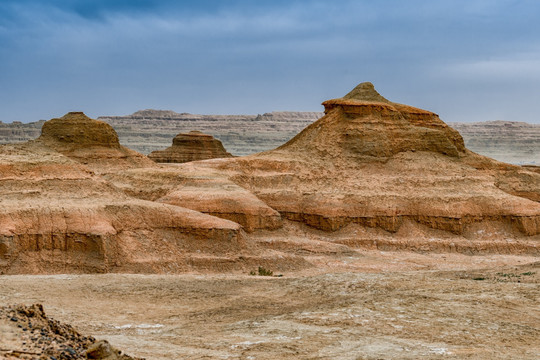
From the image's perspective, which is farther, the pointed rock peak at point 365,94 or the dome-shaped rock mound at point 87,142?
the pointed rock peak at point 365,94

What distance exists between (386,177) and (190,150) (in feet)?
104

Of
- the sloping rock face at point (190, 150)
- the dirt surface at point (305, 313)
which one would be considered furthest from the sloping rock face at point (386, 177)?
the sloping rock face at point (190, 150)

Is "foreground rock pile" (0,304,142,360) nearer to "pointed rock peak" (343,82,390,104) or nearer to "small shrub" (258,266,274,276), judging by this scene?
"small shrub" (258,266,274,276)

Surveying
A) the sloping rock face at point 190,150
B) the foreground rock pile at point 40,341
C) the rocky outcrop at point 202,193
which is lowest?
the foreground rock pile at point 40,341

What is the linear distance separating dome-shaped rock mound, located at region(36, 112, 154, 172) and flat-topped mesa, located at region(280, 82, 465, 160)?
11.2m

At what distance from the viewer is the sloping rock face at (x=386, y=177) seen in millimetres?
41094

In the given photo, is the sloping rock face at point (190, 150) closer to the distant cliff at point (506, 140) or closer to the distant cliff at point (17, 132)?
the distant cliff at point (17, 132)

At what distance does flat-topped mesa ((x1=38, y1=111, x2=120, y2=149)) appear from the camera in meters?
44.5

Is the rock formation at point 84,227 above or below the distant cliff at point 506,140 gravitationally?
below

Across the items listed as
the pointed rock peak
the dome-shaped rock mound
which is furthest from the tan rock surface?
the pointed rock peak

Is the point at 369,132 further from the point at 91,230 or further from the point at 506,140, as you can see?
the point at 506,140

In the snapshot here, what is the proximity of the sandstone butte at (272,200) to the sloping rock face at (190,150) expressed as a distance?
23.2m

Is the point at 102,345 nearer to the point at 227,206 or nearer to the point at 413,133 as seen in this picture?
the point at 227,206

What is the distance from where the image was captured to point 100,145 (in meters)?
45.4
